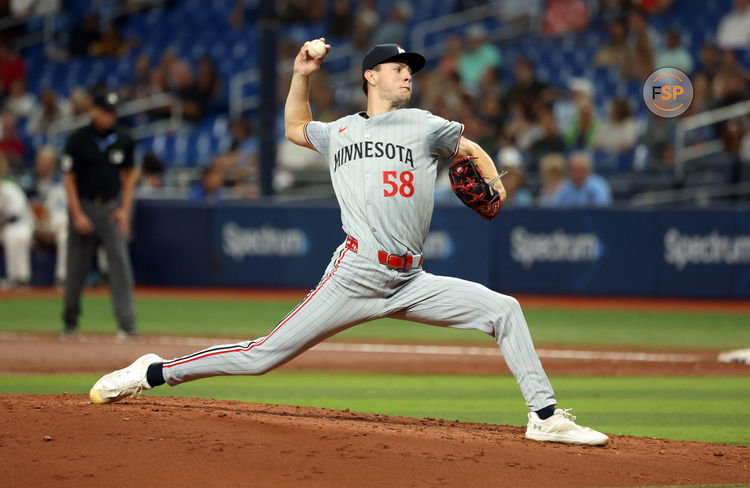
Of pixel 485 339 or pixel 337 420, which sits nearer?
pixel 337 420

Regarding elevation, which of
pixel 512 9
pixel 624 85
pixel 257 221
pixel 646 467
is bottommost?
pixel 646 467

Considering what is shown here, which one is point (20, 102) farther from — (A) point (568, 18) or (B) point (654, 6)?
(B) point (654, 6)

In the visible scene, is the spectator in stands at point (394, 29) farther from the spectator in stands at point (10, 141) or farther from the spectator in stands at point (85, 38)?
the spectator in stands at point (10, 141)

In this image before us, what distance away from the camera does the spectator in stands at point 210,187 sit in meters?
16.3

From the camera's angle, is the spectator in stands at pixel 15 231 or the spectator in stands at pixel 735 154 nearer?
the spectator in stands at pixel 15 231

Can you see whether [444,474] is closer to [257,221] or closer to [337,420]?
[337,420]

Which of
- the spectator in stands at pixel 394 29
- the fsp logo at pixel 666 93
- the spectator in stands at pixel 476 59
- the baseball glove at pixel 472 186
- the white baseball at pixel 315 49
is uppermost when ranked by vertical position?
the spectator in stands at pixel 394 29

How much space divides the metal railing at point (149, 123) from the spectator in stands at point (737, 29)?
1000cm

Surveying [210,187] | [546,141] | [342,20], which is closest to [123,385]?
[210,187]

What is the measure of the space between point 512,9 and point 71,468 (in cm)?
1709

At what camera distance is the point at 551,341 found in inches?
433

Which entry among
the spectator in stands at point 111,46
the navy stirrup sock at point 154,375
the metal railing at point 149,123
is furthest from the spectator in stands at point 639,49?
the navy stirrup sock at point 154,375

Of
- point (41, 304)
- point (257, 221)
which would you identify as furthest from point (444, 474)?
point (257, 221)

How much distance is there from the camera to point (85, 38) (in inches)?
892
